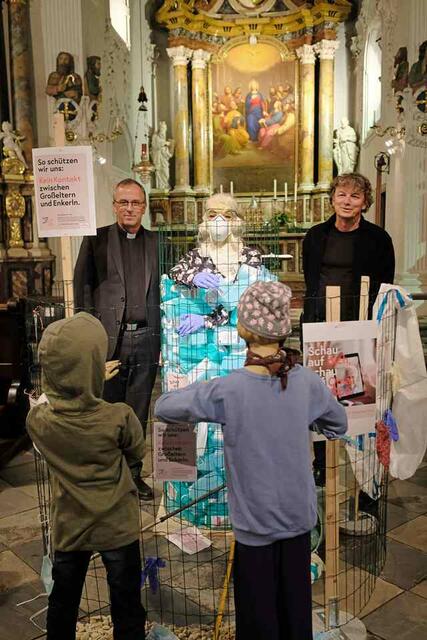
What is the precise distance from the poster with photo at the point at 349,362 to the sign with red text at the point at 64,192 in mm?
1025

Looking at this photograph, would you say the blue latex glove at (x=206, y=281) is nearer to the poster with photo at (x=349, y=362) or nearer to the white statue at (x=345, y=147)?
the poster with photo at (x=349, y=362)

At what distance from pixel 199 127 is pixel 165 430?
A: 12523 mm

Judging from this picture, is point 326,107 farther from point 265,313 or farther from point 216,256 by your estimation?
point 265,313

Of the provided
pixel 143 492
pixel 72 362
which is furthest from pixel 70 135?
pixel 72 362

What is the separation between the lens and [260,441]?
1.78m

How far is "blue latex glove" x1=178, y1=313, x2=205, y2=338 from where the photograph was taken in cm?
307

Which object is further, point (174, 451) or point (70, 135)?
point (70, 135)

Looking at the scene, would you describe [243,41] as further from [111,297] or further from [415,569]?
[415,569]

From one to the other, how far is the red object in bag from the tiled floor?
60cm

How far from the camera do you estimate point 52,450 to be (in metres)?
1.92

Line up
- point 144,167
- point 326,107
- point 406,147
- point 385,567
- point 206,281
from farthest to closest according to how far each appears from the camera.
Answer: point 326,107, point 144,167, point 406,147, point 206,281, point 385,567

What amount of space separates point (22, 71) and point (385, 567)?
29.7 ft

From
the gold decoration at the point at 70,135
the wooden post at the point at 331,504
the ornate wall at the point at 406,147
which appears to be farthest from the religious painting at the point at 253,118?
the wooden post at the point at 331,504

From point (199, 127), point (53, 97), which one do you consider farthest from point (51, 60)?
point (199, 127)
